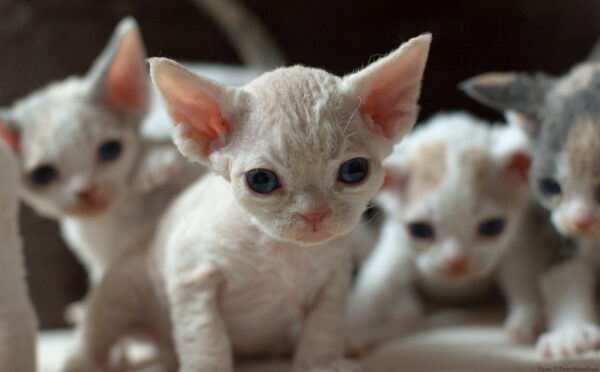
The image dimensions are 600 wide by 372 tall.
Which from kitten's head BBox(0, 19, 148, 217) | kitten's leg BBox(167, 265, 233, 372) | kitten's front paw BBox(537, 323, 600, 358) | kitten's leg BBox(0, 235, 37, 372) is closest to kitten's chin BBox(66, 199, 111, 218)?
kitten's head BBox(0, 19, 148, 217)

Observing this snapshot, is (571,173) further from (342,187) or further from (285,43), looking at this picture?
(285,43)

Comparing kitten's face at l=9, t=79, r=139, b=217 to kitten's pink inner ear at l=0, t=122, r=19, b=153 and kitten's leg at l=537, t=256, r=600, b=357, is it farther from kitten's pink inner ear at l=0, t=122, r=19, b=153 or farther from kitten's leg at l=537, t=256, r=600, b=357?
kitten's leg at l=537, t=256, r=600, b=357

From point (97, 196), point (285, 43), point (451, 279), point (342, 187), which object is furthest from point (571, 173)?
point (285, 43)

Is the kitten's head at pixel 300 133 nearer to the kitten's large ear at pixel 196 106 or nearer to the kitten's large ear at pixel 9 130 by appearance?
the kitten's large ear at pixel 196 106

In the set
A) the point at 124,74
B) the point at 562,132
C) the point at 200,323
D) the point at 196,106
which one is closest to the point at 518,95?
the point at 562,132

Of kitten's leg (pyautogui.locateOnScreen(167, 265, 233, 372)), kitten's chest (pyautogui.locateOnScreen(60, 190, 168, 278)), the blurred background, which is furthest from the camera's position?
the blurred background

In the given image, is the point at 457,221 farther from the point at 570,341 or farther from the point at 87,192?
the point at 87,192
